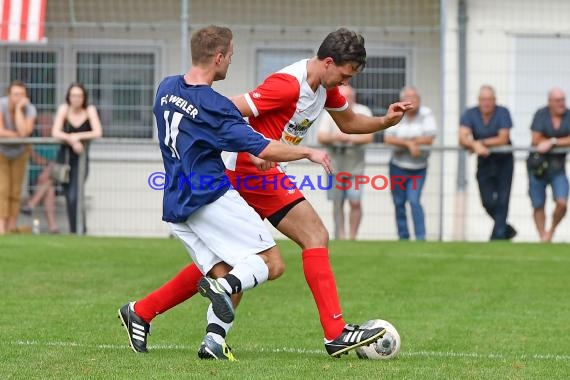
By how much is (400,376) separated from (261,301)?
4292 millimetres

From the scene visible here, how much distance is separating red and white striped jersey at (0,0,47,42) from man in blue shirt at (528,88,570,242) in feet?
20.8

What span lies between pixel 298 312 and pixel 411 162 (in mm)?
6908

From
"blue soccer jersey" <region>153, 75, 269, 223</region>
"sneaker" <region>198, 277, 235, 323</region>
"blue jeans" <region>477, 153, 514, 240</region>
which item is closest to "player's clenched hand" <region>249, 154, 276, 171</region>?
"blue soccer jersey" <region>153, 75, 269, 223</region>

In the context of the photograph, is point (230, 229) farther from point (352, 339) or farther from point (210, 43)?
point (210, 43)

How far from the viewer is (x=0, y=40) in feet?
57.0

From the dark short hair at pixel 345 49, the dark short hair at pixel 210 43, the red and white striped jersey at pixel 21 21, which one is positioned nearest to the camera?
A: the dark short hair at pixel 210 43

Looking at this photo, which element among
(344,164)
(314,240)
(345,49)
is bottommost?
(314,240)

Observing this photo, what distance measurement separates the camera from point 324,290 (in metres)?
7.53

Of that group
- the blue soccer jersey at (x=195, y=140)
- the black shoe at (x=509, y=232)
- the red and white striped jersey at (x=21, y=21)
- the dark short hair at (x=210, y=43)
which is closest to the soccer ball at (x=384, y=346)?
the blue soccer jersey at (x=195, y=140)

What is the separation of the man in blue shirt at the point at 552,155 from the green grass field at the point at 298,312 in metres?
0.89

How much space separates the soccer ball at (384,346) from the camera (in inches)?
291

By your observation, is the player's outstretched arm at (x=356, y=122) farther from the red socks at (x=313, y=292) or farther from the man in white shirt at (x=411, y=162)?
the man in white shirt at (x=411, y=162)

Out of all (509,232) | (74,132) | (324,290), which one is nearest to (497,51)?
(509,232)

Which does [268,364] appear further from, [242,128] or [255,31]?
[255,31]
